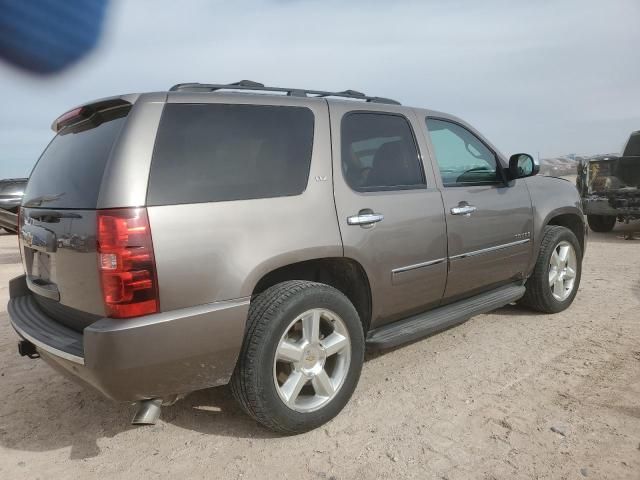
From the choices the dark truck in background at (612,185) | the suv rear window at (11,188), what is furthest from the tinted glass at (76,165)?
the suv rear window at (11,188)

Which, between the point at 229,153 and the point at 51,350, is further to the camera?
the point at 229,153

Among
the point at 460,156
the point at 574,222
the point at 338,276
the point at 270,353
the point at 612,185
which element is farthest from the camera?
the point at 612,185

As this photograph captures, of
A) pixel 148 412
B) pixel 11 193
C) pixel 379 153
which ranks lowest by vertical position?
pixel 148 412

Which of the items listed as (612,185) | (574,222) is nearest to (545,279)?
(574,222)

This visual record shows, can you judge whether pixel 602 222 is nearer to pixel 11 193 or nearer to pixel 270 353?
pixel 270 353

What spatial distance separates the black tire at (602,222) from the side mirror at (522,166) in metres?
7.13

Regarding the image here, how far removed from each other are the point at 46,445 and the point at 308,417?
4.75 ft

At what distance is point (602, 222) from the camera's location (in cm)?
983

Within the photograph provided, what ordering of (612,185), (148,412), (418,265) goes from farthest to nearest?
(612,185) → (418,265) → (148,412)

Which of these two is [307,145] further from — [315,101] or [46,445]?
[46,445]

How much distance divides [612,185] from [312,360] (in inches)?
343

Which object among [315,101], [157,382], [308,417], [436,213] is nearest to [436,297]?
[436,213]

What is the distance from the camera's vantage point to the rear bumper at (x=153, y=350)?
201cm

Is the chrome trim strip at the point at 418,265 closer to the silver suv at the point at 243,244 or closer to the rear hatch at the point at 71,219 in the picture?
the silver suv at the point at 243,244
